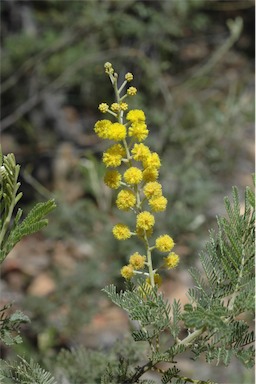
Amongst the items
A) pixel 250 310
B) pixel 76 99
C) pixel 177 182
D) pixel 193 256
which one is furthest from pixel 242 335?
A: pixel 76 99

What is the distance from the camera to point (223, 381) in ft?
9.29

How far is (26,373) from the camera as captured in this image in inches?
33.5

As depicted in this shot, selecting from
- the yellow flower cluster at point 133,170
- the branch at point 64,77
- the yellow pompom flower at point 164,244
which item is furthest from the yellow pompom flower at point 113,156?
the branch at point 64,77

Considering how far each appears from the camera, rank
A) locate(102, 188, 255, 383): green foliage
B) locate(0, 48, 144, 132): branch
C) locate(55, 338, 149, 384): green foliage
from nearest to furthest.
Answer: locate(102, 188, 255, 383): green foliage < locate(55, 338, 149, 384): green foliage < locate(0, 48, 144, 132): branch

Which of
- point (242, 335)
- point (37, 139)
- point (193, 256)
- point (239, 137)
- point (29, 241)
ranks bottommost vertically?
point (242, 335)

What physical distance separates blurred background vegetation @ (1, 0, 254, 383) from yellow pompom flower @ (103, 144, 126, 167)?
1.97 metres

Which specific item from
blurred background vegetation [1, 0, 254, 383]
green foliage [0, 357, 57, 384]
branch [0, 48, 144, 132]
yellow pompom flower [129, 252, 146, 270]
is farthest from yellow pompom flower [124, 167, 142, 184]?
branch [0, 48, 144, 132]

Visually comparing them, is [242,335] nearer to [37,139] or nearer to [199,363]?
[199,363]

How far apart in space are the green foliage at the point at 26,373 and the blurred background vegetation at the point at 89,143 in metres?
1.83

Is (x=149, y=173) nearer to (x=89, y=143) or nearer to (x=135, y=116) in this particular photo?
(x=135, y=116)

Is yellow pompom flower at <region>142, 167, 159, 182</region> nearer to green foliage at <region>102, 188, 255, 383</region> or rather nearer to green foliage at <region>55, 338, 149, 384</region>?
green foliage at <region>102, 188, 255, 383</region>

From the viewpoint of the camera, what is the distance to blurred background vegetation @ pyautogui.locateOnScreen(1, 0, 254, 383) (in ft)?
11.1

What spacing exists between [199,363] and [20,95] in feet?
7.66

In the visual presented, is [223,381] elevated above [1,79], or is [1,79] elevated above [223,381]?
[1,79]
